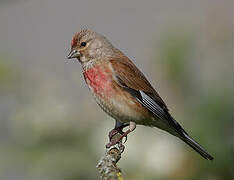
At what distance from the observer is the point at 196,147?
325 cm

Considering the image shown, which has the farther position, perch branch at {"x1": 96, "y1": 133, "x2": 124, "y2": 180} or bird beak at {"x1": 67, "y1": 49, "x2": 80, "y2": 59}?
bird beak at {"x1": 67, "y1": 49, "x2": 80, "y2": 59}

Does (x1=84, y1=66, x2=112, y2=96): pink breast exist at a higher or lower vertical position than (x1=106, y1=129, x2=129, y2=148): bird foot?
higher

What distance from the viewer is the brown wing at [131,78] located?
12.5ft

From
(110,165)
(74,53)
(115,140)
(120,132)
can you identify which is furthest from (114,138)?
(110,165)

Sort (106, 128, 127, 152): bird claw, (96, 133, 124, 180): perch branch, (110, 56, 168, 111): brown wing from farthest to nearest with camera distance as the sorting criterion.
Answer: (110, 56, 168, 111): brown wing
(106, 128, 127, 152): bird claw
(96, 133, 124, 180): perch branch

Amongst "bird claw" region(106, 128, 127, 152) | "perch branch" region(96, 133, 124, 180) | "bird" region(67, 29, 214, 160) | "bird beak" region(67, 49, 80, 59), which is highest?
"bird beak" region(67, 49, 80, 59)

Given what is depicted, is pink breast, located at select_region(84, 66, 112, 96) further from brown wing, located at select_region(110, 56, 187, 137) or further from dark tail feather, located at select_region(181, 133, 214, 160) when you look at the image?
dark tail feather, located at select_region(181, 133, 214, 160)

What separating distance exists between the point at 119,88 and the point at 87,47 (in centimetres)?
38

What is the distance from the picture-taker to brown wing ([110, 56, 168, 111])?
3816 millimetres

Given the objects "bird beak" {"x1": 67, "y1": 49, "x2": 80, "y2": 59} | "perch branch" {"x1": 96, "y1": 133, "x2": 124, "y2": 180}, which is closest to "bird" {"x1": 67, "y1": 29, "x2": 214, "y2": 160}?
"bird beak" {"x1": 67, "y1": 49, "x2": 80, "y2": 59}

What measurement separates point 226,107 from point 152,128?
0.55 meters

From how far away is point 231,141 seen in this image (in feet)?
10.8

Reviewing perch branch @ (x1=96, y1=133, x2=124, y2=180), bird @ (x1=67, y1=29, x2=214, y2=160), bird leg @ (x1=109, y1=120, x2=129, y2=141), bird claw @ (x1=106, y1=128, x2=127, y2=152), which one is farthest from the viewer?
bird @ (x1=67, y1=29, x2=214, y2=160)

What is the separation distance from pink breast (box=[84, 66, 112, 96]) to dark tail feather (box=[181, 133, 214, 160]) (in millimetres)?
627
